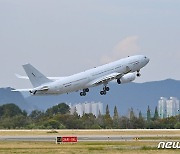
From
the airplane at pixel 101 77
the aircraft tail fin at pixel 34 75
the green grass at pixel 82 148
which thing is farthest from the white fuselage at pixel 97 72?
the green grass at pixel 82 148

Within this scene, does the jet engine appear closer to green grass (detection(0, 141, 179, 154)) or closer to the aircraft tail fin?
the aircraft tail fin

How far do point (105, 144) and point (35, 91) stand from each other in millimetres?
36767

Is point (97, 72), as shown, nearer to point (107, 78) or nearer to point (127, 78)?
point (107, 78)

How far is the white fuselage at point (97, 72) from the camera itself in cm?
16112

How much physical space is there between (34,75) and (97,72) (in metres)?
16.6

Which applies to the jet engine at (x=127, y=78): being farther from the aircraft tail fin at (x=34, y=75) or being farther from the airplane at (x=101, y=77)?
the aircraft tail fin at (x=34, y=75)

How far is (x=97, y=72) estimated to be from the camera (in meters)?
166

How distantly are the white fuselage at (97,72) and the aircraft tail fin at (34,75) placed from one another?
14.6 feet

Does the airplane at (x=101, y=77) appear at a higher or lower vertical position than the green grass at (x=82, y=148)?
higher

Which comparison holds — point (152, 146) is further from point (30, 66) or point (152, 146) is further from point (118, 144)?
point (30, 66)

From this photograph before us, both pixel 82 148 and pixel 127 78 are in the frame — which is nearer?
pixel 82 148

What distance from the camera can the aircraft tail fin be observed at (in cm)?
15512

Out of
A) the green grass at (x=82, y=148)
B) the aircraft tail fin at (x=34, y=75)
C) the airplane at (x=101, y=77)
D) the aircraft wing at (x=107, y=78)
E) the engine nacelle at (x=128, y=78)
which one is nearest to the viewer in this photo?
the green grass at (x=82, y=148)

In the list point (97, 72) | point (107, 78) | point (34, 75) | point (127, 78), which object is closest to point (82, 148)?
point (34, 75)
